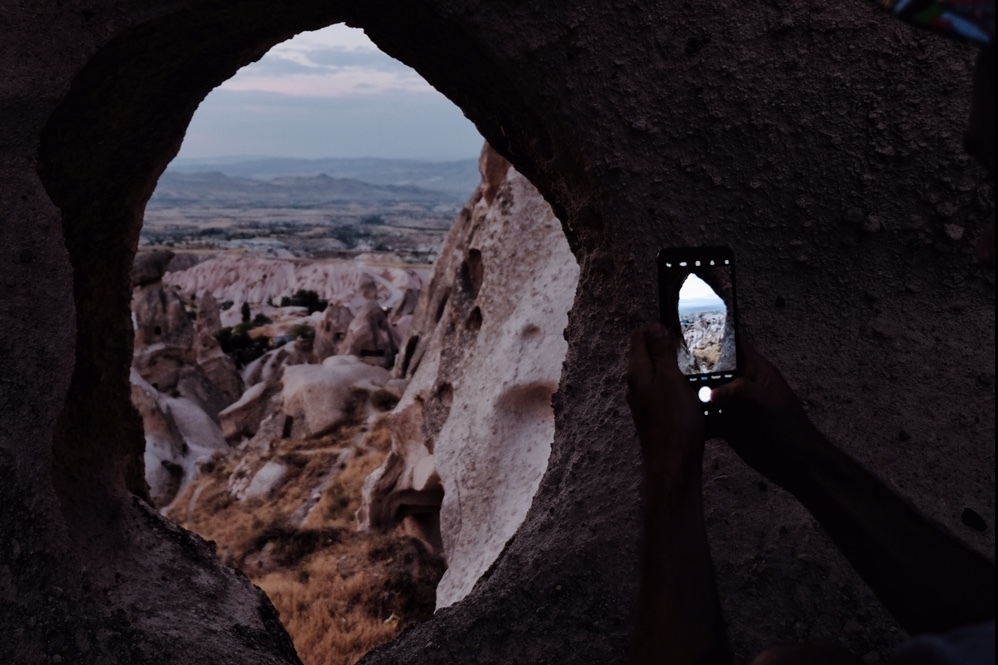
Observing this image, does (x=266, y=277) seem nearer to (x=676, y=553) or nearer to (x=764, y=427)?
(x=764, y=427)

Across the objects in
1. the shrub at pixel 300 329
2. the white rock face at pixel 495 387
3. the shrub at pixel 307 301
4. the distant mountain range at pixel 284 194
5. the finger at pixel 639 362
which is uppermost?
the distant mountain range at pixel 284 194

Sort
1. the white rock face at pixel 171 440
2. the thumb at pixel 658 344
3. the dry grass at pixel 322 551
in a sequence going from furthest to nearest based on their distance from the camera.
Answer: the white rock face at pixel 171 440 → the dry grass at pixel 322 551 → the thumb at pixel 658 344

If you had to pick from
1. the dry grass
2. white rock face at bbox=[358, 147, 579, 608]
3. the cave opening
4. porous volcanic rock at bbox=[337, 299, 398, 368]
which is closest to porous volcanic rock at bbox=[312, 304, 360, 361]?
porous volcanic rock at bbox=[337, 299, 398, 368]

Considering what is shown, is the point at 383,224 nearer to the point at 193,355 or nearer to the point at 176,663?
the point at 193,355

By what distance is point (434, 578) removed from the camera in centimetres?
587

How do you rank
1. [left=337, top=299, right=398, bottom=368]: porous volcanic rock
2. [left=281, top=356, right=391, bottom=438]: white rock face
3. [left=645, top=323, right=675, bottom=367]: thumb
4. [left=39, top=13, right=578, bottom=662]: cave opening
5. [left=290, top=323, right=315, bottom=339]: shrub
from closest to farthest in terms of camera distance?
[left=645, top=323, right=675, bottom=367]: thumb < [left=39, top=13, right=578, bottom=662]: cave opening < [left=281, top=356, right=391, bottom=438]: white rock face < [left=337, top=299, right=398, bottom=368]: porous volcanic rock < [left=290, top=323, right=315, bottom=339]: shrub

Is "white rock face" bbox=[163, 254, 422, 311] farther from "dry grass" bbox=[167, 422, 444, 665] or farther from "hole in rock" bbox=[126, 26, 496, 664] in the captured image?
"dry grass" bbox=[167, 422, 444, 665]

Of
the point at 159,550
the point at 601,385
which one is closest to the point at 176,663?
the point at 159,550

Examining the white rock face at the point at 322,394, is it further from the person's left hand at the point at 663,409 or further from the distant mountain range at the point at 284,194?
the distant mountain range at the point at 284,194

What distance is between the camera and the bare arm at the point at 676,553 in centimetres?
112

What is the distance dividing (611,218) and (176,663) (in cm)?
154

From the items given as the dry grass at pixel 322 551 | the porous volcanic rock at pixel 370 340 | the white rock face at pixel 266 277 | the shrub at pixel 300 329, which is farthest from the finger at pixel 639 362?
the white rock face at pixel 266 277

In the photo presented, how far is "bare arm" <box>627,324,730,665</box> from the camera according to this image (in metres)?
1.12

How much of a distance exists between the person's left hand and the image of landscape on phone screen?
132 millimetres
